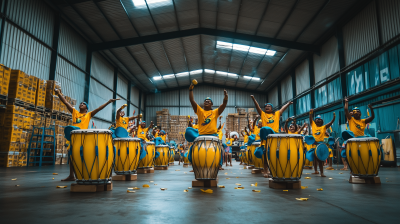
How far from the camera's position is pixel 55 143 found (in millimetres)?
12133

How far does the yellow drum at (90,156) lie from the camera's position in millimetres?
3766

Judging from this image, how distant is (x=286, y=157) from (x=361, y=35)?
1209 centimetres

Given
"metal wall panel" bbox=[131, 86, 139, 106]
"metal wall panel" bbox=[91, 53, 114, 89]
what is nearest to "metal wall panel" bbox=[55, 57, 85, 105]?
"metal wall panel" bbox=[91, 53, 114, 89]

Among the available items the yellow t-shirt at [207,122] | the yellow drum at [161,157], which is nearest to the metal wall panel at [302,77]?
the yellow drum at [161,157]

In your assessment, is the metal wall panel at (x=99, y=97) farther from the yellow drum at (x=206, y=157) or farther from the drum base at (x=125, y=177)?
the yellow drum at (x=206, y=157)

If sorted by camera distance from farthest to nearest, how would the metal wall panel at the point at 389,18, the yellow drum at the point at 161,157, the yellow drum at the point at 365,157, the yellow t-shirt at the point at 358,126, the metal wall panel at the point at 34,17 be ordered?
the metal wall panel at the point at 34,17, the metal wall panel at the point at 389,18, the yellow drum at the point at 161,157, the yellow t-shirt at the point at 358,126, the yellow drum at the point at 365,157

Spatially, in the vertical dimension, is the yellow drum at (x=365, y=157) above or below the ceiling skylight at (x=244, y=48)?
below

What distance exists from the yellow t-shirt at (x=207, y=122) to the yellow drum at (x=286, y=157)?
1061mm

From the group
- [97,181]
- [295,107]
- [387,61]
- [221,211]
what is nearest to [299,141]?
[221,211]

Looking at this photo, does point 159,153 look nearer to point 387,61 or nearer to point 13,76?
point 13,76

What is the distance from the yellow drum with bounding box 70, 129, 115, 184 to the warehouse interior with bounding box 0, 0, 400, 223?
0.03 metres

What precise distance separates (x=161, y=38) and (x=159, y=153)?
9542 mm

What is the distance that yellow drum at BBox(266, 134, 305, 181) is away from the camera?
14.0 ft

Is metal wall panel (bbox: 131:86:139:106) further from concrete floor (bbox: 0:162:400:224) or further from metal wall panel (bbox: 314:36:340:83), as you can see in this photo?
concrete floor (bbox: 0:162:400:224)
